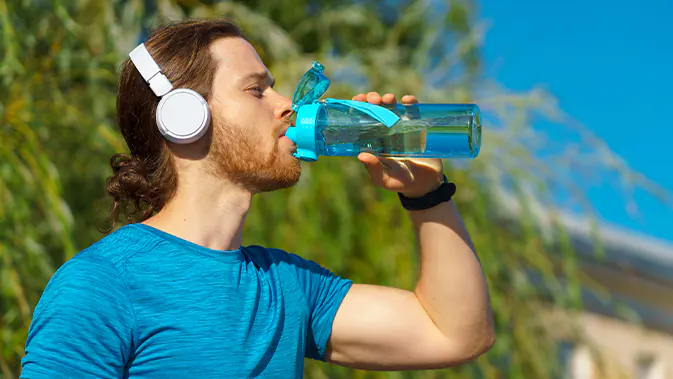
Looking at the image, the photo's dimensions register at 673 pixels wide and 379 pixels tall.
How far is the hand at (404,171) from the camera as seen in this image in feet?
6.54

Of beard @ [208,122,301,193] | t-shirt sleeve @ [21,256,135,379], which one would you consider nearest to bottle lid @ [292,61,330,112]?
beard @ [208,122,301,193]

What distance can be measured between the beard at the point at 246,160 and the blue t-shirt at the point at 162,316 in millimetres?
166

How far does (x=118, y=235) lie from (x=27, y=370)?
1.13ft

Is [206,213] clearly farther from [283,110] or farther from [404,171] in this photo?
[404,171]

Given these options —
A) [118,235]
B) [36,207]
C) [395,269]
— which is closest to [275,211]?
[395,269]

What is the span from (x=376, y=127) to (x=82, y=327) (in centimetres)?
85

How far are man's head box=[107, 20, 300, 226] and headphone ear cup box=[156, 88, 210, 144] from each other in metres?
0.05

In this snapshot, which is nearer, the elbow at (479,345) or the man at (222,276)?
the man at (222,276)

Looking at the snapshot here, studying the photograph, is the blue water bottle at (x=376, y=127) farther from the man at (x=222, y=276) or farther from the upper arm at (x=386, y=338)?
the upper arm at (x=386, y=338)

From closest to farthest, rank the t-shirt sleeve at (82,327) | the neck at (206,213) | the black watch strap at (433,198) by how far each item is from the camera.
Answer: the t-shirt sleeve at (82,327) → the neck at (206,213) → the black watch strap at (433,198)

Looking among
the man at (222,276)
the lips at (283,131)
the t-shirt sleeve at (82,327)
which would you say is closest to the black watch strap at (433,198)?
the man at (222,276)

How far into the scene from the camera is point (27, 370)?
152 cm

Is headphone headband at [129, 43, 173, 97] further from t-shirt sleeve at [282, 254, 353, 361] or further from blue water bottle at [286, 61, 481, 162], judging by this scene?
t-shirt sleeve at [282, 254, 353, 361]

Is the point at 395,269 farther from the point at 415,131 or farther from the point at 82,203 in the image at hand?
the point at 415,131
